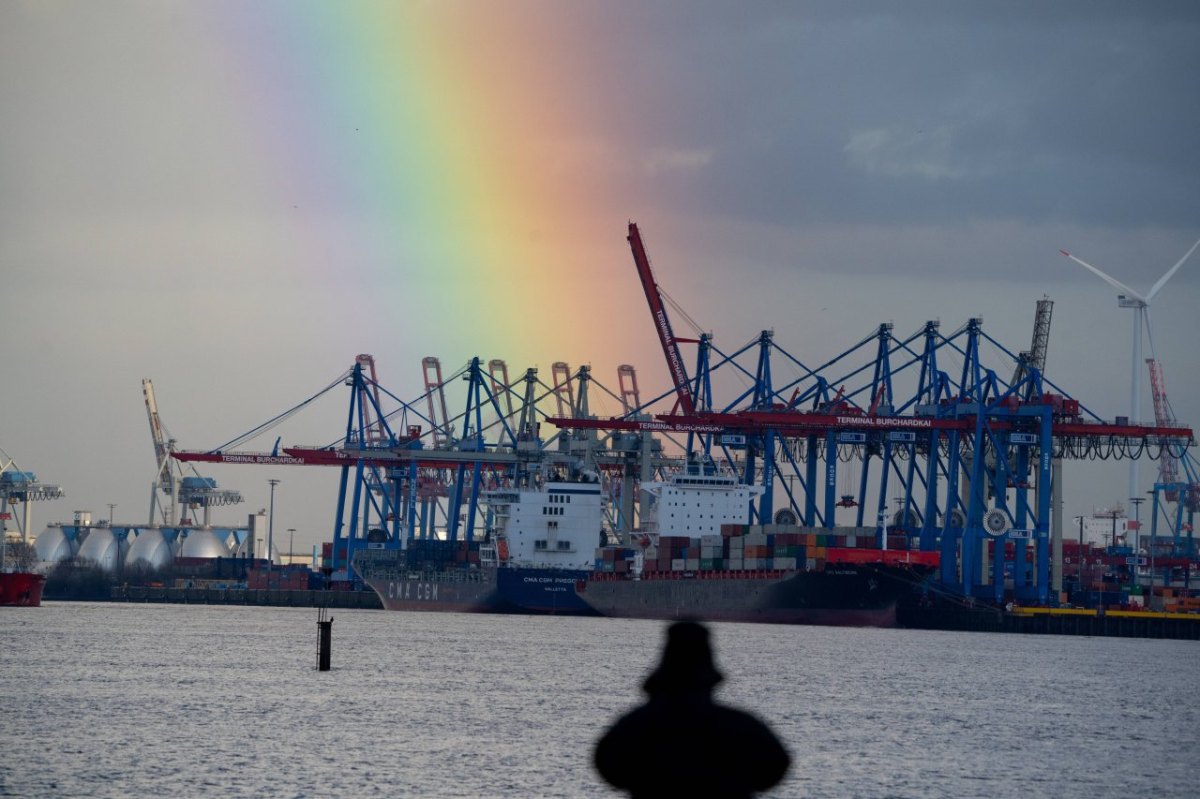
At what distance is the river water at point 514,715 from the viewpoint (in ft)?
104

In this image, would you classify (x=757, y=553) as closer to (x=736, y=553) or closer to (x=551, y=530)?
(x=736, y=553)

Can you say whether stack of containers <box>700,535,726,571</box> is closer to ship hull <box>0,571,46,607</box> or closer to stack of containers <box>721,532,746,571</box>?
stack of containers <box>721,532,746,571</box>

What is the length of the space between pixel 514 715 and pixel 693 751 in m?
35.1

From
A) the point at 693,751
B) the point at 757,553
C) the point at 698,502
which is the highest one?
the point at 698,502

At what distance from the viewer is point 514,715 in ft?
141

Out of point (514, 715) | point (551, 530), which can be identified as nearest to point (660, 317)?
point (551, 530)

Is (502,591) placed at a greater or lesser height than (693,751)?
greater

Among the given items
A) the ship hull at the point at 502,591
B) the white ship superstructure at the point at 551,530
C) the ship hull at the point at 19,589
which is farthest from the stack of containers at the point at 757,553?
the ship hull at the point at 19,589

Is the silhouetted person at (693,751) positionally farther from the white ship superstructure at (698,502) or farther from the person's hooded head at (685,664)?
the white ship superstructure at (698,502)

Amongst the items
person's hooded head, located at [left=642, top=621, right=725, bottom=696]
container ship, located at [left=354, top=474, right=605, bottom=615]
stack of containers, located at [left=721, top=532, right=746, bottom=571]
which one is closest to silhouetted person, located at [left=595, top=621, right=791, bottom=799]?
person's hooded head, located at [left=642, top=621, right=725, bottom=696]

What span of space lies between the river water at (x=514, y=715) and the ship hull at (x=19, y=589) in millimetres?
43313

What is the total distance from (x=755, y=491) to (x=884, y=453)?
8554 millimetres

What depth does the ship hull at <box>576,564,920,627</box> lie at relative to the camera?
9869 cm

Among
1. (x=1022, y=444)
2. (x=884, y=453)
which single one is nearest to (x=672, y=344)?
(x=884, y=453)
